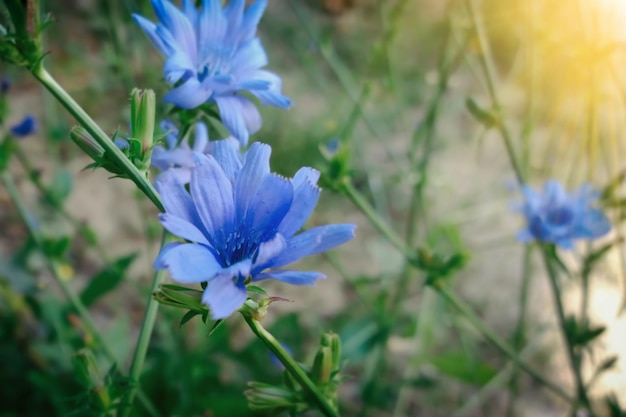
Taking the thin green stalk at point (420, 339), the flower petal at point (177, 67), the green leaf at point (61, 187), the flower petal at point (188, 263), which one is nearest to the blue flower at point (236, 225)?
the flower petal at point (188, 263)

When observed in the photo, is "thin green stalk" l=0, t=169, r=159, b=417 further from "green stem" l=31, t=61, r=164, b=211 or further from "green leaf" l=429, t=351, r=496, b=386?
"green leaf" l=429, t=351, r=496, b=386

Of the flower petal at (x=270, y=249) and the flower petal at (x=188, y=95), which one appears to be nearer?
the flower petal at (x=270, y=249)

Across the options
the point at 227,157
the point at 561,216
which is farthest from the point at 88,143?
the point at 561,216

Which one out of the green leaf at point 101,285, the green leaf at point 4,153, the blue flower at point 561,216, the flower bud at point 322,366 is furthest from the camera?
the green leaf at point 101,285

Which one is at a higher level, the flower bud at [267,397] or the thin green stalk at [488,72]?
the thin green stalk at [488,72]

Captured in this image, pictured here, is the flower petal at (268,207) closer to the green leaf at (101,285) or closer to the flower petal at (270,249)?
the flower petal at (270,249)

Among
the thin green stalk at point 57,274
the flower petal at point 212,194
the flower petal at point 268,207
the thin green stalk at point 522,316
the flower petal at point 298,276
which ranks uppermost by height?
the thin green stalk at point 57,274

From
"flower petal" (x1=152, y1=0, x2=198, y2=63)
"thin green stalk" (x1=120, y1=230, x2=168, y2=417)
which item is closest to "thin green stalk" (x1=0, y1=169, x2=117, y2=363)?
"thin green stalk" (x1=120, y1=230, x2=168, y2=417)
